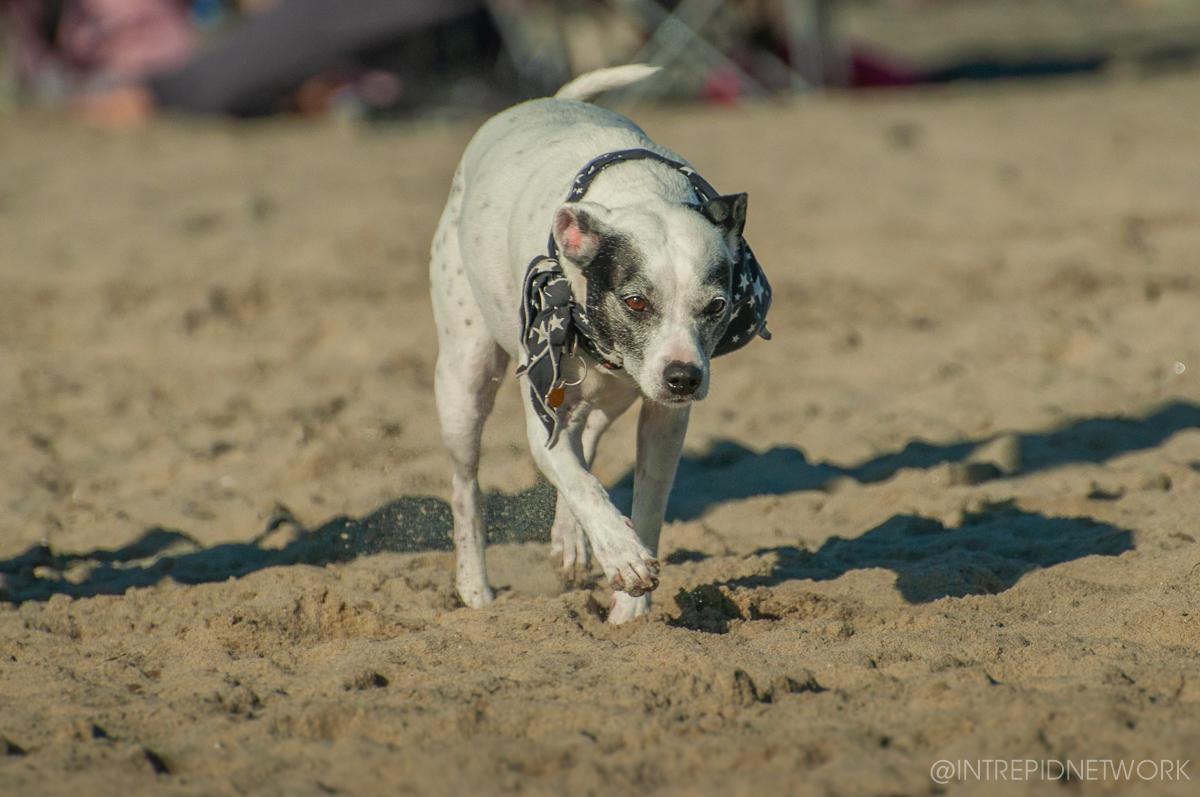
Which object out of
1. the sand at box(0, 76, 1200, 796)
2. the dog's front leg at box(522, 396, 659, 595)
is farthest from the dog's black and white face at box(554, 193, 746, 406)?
the sand at box(0, 76, 1200, 796)

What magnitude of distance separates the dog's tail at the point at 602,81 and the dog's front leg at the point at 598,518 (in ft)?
4.78

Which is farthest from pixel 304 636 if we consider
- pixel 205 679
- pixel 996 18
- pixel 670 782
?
pixel 996 18

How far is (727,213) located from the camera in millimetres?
3463

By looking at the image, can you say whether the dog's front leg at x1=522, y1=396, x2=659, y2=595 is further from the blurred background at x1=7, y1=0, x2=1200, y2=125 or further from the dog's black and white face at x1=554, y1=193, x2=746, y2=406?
the blurred background at x1=7, y1=0, x2=1200, y2=125

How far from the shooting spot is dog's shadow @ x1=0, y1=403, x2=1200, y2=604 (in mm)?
4227

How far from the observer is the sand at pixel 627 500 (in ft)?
9.34

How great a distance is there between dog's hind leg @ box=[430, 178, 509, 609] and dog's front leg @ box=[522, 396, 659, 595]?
1.74ft

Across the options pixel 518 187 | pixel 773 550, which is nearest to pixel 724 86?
pixel 773 550

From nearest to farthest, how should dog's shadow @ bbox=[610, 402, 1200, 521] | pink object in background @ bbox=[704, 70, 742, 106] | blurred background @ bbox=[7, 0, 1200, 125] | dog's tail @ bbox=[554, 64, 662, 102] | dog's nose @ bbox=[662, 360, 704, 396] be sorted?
dog's nose @ bbox=[662, 360, 704, 396] → dog's tail @ bbox=[554, 64, 662, 102] → dog's shadow @ bbox=[610, 402, 1200, 521] → blurred background @ bbox=[7, 0, 1200, 125] → pink object in background @ bbox=[704, 70, 742, 106]

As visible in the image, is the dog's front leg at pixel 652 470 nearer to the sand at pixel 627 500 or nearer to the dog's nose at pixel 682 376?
the sand at pixel 627 500

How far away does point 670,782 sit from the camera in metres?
2.63

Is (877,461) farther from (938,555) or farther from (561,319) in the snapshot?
(561,319)

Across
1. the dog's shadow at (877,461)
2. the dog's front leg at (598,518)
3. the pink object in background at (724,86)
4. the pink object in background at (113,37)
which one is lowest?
the pink object in background at (724,86)

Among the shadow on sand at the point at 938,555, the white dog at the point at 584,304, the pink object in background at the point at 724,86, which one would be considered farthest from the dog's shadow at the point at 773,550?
the pink object in background at the point at 724,86
